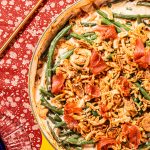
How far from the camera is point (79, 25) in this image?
3.11m

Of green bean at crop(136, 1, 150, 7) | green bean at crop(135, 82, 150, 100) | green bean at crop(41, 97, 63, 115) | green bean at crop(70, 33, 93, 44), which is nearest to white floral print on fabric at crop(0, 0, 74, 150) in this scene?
green bean at crop(41, 97, 63, 115)

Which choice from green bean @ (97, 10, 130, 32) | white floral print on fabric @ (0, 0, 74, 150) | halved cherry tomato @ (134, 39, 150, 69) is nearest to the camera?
halved cherry tomato @ (134, 39, 150, 69)

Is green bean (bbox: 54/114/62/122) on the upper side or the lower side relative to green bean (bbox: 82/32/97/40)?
lower

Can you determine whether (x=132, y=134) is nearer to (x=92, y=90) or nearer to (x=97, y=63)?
(x=92, y=90)

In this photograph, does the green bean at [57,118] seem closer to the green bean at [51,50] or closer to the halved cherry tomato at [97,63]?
the green bean at [51,50]

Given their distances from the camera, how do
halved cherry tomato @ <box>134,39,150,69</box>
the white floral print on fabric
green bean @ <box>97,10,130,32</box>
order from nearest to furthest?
halved cherry tomato @ <box>134,39,150,69</box> < green bean @ <box>97,10,130,32</box> < the white floral print on fabric

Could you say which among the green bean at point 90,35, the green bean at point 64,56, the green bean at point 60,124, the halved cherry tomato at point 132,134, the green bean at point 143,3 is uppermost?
the green bean at point 143,3

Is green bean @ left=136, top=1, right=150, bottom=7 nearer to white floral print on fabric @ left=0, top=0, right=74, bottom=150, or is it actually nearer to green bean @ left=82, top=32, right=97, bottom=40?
green bean @ left=82, top=32, right=97, bottom=40

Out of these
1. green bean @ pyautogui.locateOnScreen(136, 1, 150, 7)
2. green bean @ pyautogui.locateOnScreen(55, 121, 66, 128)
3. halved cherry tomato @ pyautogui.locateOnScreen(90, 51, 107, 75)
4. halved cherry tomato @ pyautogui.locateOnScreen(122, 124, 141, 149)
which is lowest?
halved cherry tomato @ pyautogui.locateOnScreen(122, 124, 141, 149)

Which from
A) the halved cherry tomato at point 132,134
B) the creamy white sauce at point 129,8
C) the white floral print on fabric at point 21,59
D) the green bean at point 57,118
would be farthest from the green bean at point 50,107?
the creamy white sauce at point 129,8

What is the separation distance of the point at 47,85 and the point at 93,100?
351 mm

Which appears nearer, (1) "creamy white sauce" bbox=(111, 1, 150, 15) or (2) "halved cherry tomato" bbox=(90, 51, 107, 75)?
(2) "halved cherry tomato" bbox=(90, 51, 107, 75)

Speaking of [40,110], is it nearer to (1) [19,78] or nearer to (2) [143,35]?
(1) [19,78]

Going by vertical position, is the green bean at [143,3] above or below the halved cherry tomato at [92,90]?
above
